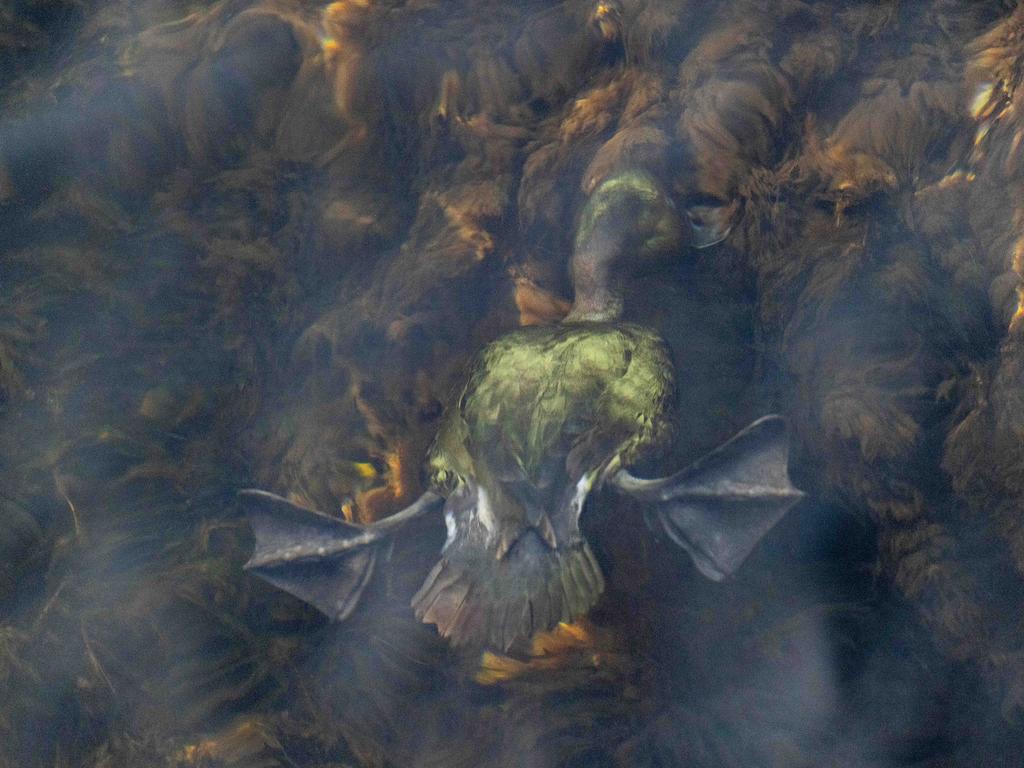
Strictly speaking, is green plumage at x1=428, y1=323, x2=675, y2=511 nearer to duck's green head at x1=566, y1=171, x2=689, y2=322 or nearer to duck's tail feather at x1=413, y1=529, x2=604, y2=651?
duck's tail feather at x1=413, y1=529, x2=604, y2=651

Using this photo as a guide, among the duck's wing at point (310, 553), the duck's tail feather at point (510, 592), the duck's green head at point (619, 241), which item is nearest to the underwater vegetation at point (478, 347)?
the duck's green head at point (619, 241)

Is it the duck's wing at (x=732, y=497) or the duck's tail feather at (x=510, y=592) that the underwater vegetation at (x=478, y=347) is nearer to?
the duck's wing at (x=732, y=497)

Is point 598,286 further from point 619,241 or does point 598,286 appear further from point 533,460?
point 533,460

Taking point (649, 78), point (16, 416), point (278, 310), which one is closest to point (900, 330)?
point (649, 78)

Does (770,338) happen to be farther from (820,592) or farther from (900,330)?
(820,592)

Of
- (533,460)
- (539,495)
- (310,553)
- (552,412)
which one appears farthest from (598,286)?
(310,553)

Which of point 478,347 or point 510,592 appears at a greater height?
point 478,347
